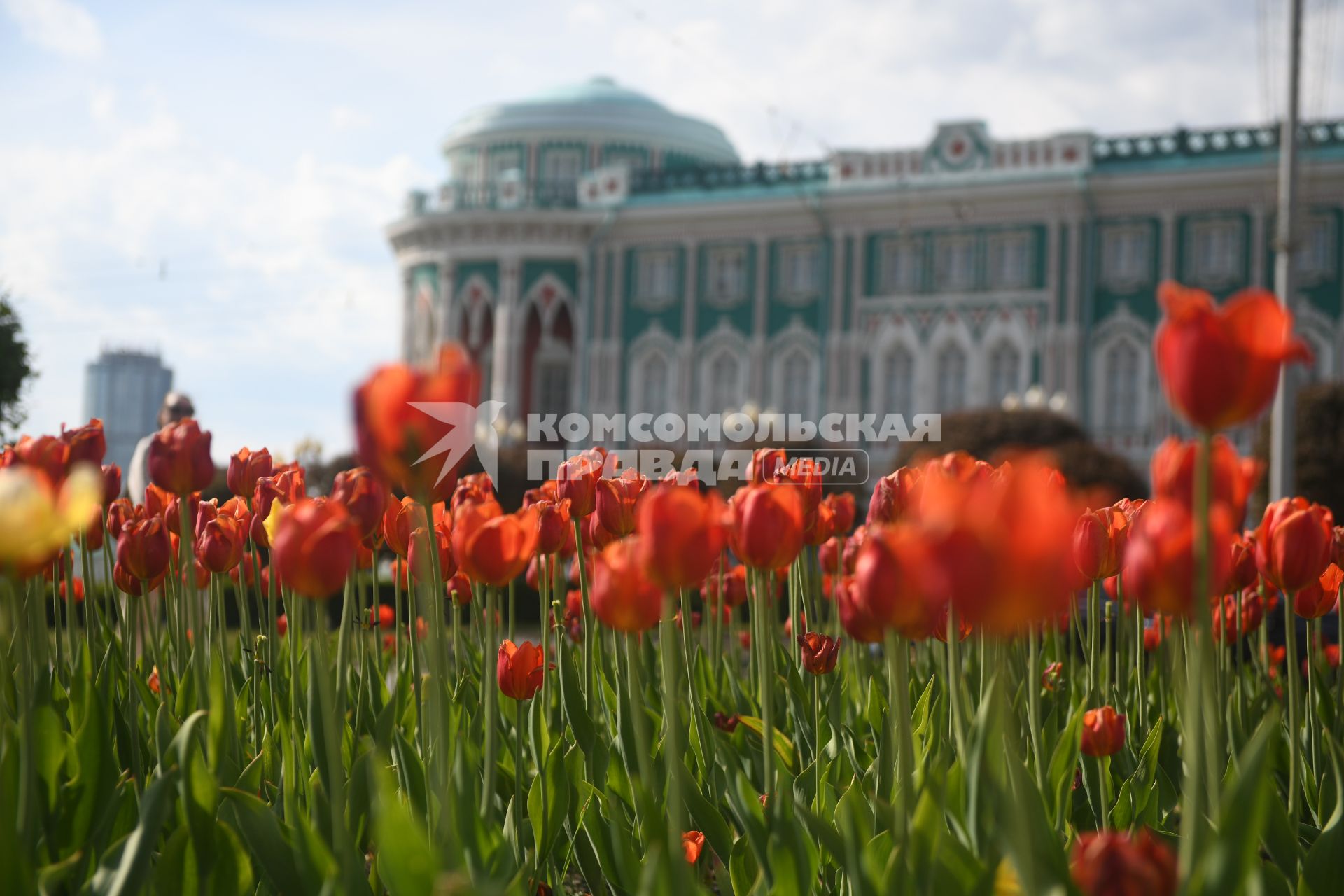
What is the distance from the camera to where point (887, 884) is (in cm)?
131

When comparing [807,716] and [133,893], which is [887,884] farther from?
[807,716]

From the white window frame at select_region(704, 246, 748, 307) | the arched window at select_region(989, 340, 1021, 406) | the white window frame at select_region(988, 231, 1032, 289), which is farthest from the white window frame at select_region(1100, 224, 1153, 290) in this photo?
the white window frame at select_region(704, 246, 748, 307)

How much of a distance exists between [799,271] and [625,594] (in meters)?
27.5

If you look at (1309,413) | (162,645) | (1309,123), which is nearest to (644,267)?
(1309,123)

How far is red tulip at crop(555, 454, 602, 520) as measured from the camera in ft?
7.25

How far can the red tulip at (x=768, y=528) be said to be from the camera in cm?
134

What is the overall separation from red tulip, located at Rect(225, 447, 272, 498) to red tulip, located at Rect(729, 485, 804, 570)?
114 cm

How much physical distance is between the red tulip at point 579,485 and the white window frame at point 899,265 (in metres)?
25.8

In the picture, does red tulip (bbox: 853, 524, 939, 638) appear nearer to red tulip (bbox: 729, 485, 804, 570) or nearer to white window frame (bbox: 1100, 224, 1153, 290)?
red tulip (bbox: 729, 485, 804, 570)

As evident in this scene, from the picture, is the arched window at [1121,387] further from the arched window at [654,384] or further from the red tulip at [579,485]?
the red tulip at [579,485]

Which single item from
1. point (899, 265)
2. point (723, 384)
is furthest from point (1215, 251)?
point (723, 384)

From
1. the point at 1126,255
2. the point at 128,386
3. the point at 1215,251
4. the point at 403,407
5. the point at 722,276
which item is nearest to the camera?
the point at 403,407

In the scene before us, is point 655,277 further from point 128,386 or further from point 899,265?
point 128,386

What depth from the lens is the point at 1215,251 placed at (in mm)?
25344
